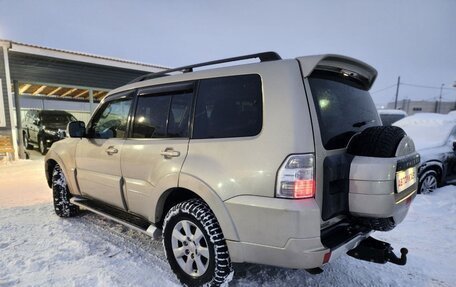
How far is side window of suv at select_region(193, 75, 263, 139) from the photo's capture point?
7.11 ft

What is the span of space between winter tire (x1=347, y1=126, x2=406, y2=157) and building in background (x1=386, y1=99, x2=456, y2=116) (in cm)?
5216

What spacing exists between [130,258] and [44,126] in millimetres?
10583

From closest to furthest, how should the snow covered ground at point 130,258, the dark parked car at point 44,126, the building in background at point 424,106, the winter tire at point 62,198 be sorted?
1. the snow covered ground at point 130,258
2. the winter tire at point 62,198
3. the dark parked car at point 44,126
4. the building in background at point 424,106

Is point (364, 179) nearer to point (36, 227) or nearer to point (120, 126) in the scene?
point (120, 126)

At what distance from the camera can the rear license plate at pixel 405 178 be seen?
7.21ft

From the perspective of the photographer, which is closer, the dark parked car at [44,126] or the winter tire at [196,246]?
the winter tire at [196,246]

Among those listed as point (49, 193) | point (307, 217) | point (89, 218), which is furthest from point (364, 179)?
point (49, 193)

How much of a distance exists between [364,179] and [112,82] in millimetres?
11964

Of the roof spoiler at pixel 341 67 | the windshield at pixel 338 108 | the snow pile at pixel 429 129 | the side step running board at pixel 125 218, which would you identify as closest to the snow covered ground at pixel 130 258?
the side step running board at pixel 125 218

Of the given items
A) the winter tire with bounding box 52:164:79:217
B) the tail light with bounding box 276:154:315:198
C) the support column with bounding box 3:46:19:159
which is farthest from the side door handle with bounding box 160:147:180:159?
the support column with bounding box 3:46:19:159

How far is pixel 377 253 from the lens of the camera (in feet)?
7.34

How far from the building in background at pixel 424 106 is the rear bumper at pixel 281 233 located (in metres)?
52.8

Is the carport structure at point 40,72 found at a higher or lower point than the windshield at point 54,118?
higher

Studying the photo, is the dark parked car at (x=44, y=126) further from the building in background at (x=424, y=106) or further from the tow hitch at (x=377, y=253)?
the building in background at (x=424, y=106)
